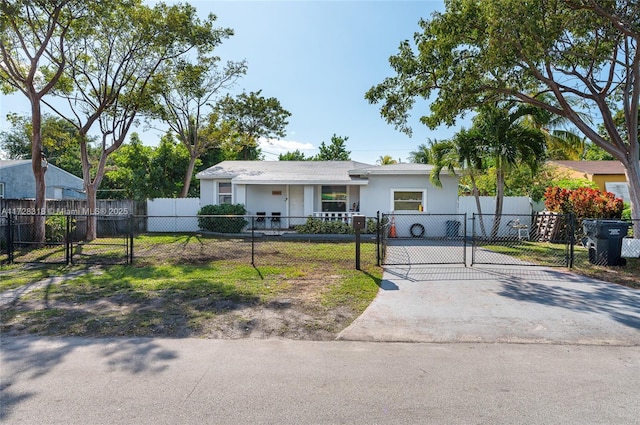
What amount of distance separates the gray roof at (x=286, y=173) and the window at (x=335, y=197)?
62 cm

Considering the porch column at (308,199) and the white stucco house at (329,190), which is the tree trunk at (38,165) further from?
the porch column at (308,199)

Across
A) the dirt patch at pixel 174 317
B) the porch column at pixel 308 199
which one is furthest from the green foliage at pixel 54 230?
the porch column at pixel 308 199

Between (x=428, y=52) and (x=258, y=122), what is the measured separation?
75.2 feet

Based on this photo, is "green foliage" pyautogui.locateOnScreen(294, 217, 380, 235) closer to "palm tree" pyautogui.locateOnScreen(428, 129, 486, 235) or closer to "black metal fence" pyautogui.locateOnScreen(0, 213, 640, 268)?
"black metal fence" pyautogui.locateOnScreen(0, 213, 640, 268)

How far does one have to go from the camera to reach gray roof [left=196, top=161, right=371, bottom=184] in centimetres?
1721

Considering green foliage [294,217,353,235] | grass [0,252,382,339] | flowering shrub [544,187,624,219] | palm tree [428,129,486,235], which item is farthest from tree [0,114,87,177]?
flowering shrub [544,187,624,219]

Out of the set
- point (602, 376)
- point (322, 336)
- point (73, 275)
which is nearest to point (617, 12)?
point (602, 376)

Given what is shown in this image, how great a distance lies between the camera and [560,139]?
1662 centimetres

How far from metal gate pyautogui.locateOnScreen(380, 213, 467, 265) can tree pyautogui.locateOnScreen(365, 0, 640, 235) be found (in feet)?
12.9

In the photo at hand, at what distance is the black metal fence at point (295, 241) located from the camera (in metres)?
10.3

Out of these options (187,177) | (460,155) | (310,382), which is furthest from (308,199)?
(310,382)

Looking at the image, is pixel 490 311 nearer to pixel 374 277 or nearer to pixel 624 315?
pixel 624 315

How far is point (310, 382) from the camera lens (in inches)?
143

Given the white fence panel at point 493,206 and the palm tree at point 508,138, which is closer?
the palm tree at point 508,138
